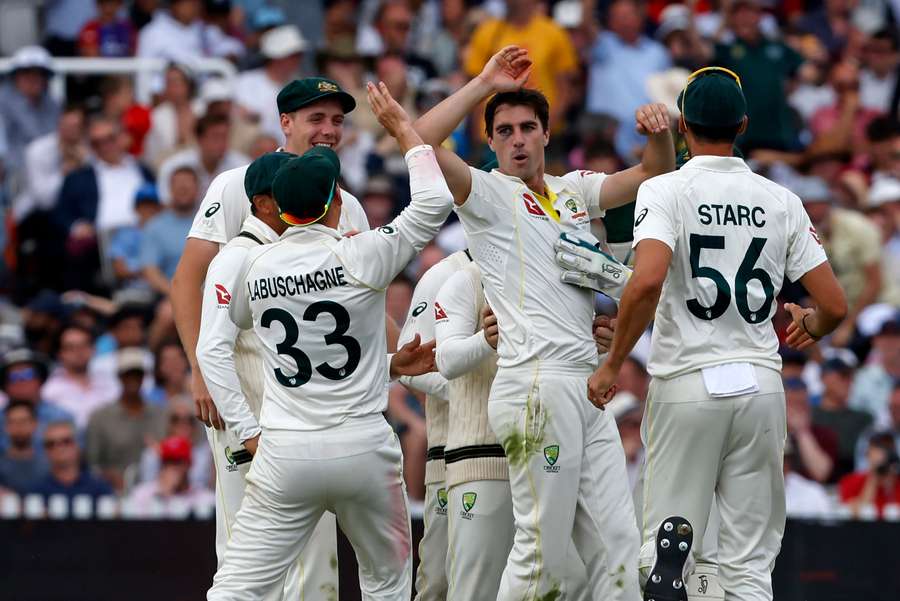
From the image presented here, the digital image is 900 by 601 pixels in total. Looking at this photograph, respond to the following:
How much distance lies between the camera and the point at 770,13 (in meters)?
18.0

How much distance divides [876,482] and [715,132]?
5.35 m

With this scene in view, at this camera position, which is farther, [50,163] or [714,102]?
[50,163]

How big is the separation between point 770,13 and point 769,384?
11093mm

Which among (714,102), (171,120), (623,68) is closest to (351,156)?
(171,120)

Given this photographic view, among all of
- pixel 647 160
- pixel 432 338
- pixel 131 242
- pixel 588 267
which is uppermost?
pixel 647 160

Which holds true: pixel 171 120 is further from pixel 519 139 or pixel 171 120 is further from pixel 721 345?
pixel 721 345

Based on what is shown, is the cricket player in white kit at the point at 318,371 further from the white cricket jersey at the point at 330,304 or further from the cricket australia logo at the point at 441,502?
the cricket australia logo at the point at 441,502

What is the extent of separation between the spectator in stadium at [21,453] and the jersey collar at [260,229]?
16.2 ft

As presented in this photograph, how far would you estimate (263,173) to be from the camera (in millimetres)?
7855

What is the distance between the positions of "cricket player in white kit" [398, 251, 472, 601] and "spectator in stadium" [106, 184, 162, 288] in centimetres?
598

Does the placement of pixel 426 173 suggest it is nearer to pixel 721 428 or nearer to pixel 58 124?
pixel 721 428

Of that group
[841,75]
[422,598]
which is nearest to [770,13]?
[841,75]

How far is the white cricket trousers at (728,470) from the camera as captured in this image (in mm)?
7594

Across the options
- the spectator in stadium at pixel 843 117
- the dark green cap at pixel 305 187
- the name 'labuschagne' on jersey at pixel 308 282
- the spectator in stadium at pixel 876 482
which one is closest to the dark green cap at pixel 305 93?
the dark green cap at pixel 305 187
